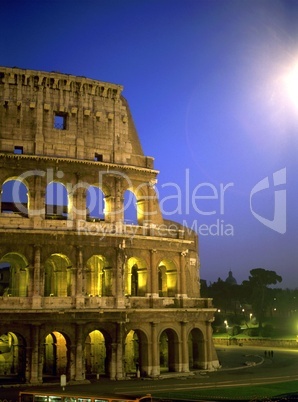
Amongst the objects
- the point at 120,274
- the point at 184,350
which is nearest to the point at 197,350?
the point at 184,350

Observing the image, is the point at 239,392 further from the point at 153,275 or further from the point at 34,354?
the point at 34,354

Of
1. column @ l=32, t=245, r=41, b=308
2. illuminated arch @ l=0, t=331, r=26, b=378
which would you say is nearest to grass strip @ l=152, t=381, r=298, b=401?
column @ l=32, t=245, r=41, b=308

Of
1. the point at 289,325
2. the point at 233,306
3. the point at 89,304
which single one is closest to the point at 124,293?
the point at 89,304

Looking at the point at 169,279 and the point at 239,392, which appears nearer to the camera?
the point at 239,392

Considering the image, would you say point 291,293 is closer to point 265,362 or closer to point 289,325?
point 289,325

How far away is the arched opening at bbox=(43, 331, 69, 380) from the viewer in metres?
39.5

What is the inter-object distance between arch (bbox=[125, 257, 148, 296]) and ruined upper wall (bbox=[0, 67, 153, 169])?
24.9 ft

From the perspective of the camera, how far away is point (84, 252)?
125 ft

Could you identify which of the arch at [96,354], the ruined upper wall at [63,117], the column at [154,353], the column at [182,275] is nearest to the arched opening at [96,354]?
the arch at [96,354]

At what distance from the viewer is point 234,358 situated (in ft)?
176

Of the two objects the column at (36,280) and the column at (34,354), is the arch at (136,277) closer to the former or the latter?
the column at (36,280)

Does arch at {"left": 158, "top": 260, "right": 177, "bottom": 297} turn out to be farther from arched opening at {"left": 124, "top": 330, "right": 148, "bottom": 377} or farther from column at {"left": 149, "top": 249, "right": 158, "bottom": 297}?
arched opening at {"left": 124, "top": 330, "right": 148, "bottom": 377}

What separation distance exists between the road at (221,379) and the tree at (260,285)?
44950 mm

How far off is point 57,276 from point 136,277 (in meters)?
6.92
